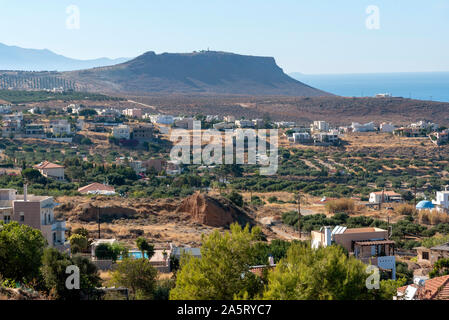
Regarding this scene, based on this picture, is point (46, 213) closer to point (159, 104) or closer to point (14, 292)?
point (14, 292)

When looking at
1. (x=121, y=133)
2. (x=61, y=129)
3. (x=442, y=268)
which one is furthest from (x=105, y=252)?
(x=61, y=129)

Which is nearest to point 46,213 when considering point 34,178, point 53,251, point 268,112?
point 53,251

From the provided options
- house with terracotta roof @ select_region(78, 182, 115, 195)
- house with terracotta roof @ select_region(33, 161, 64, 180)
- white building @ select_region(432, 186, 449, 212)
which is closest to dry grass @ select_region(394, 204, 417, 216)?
white building @ select_region(432, 186, 449, 212)

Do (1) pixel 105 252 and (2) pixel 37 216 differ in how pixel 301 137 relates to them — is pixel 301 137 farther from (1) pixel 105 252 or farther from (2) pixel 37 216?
(2) pixel 37 216

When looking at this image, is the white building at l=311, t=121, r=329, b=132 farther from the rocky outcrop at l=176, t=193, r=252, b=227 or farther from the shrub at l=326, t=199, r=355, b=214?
the rocky outcrop at l=176, t=193, r=252, b=227

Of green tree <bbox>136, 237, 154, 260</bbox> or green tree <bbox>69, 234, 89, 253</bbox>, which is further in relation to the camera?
green tree <bbox>69, 234, 89, 253</bbox>
